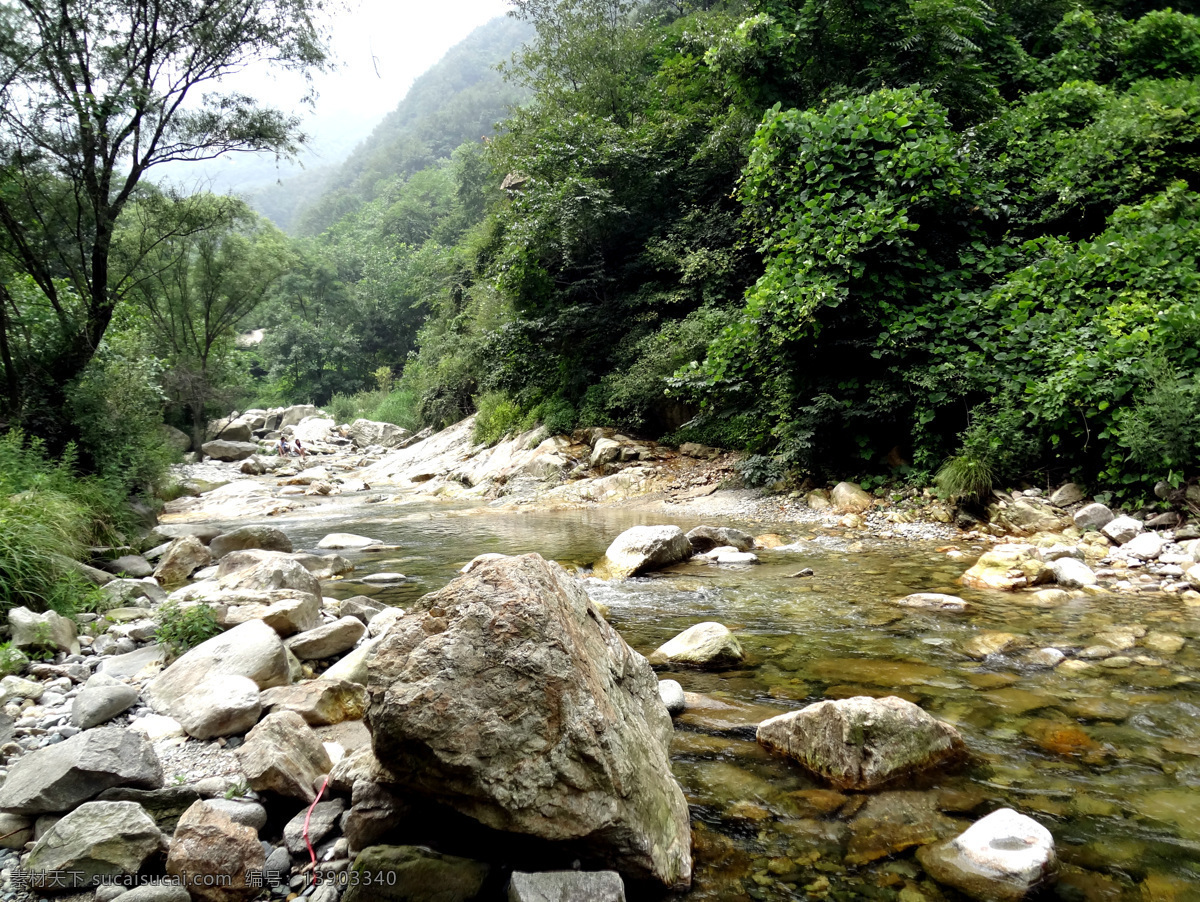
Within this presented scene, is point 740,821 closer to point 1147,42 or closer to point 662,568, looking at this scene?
point 662,568

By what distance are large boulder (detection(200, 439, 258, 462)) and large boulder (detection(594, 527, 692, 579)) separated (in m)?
25.7

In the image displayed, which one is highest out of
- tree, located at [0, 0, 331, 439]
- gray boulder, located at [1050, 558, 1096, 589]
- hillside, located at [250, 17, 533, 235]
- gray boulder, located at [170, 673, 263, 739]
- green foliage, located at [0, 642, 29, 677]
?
hillside, located at [250, 17, 533, 235]

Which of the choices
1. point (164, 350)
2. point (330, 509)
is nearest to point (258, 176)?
point (164, 350)

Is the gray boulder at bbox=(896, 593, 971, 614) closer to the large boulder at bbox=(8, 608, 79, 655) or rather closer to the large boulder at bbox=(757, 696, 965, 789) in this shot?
the large boulder at bbox=(757, 696, 965, 789)

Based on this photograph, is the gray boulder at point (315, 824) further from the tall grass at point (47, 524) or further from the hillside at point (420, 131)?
the hillside at point (420, 131)

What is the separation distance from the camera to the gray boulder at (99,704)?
2967 mm

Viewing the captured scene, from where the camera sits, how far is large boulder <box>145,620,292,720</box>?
10.5ft

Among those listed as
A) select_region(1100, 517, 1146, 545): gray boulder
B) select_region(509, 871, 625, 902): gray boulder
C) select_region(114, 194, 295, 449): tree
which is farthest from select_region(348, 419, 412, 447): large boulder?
select_region(509, 871, 625, 902): gray boulder

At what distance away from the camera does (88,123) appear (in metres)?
9.58

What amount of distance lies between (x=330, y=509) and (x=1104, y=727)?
14.5 m

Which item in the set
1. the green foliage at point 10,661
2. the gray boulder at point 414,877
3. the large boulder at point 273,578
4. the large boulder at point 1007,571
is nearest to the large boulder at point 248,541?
the large boulder at point 273,578

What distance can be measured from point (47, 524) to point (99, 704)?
3.64 metres

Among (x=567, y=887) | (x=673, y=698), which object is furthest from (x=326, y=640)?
(x=567, y=887)

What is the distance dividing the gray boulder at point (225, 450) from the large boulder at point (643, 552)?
25.7 meters
